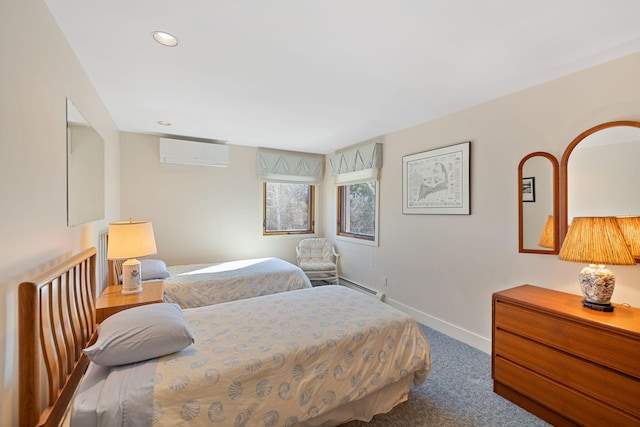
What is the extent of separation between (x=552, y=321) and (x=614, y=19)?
1.79 metres

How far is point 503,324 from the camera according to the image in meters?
2.06

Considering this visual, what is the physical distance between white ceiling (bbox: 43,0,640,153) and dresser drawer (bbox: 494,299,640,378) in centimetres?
172

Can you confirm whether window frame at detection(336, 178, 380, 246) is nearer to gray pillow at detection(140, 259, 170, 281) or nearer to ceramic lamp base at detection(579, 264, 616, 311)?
ceramic lamp base at detection(579, 264, 616, 311)

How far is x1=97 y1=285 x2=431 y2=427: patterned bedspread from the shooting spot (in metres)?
1.31

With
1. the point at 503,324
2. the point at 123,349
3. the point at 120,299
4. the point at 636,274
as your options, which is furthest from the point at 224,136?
the point at 636,274

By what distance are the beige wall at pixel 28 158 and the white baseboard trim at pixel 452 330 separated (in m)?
3.22

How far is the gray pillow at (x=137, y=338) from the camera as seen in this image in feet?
4.45

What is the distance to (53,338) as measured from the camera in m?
1.34

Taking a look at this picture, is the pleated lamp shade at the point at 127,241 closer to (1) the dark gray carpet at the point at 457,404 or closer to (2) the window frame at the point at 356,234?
(1) the dark gray carpet at the point at 457,404

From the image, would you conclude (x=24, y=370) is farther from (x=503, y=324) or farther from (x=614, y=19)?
(x=614, y=19)

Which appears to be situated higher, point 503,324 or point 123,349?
point 123,349

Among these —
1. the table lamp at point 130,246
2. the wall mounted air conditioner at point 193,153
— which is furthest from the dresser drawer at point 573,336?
the wall mounted air conditioner at point 193,153

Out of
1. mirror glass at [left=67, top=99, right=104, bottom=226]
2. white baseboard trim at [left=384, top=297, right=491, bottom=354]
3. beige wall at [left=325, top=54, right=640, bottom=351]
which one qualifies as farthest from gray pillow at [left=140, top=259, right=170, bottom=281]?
white baseboard trim at [left=384, top=297, right=491, bottom=354]

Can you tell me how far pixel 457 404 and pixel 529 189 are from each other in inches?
70.4
